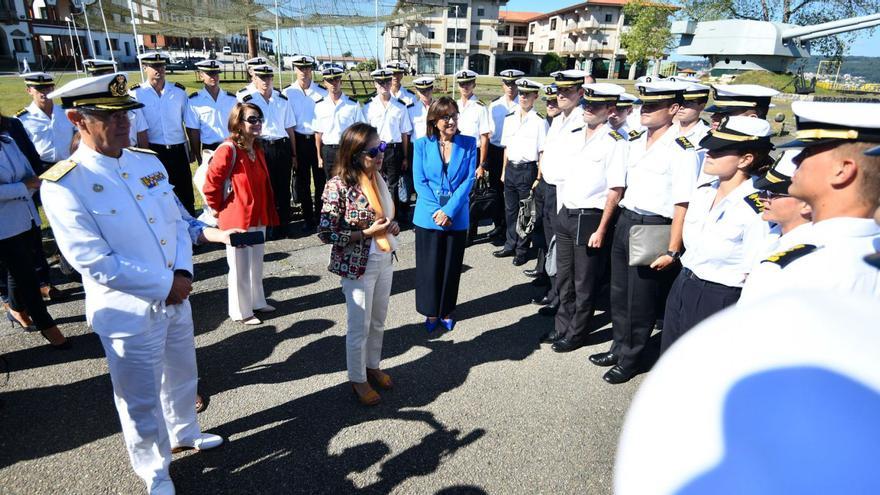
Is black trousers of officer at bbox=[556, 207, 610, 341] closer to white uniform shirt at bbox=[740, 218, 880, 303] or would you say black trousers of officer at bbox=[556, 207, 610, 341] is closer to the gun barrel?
white uniform shirt at bbox=[740, 218, 880, 303]

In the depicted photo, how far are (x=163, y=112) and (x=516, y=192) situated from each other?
5019 mm

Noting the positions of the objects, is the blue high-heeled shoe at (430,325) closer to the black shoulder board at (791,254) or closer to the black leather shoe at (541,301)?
the black leather shoe at (541,301)

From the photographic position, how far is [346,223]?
10.5 ft

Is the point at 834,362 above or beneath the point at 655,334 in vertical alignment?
above

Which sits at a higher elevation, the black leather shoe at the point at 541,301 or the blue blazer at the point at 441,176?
the blue blazer at the point at 441,176

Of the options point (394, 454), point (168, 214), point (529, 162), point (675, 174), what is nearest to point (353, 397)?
point (394, 454)

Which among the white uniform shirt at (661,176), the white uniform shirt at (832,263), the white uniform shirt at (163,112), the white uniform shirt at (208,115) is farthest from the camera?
the white uniform shirt at (208,115)

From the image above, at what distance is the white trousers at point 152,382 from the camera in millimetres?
2445

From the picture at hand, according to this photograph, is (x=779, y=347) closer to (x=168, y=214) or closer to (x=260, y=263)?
(x=168, y=214)

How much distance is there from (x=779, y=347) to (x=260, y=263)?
15.6 feet

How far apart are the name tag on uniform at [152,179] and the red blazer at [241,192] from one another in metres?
1.24

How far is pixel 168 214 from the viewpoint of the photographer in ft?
8.66

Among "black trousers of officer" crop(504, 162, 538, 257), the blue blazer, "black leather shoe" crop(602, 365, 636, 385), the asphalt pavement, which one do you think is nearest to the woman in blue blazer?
the blue blazer

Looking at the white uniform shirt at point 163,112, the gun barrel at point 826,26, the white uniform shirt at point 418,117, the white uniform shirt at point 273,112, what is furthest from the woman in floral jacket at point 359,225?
the gun barrel at point 826,26
